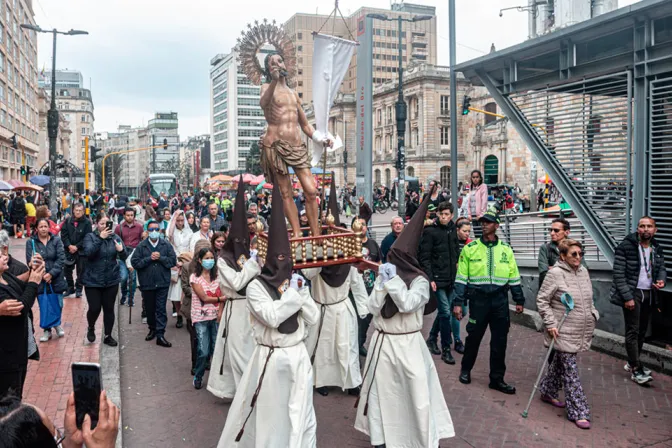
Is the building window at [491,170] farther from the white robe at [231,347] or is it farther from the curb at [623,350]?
the white robe at [231,347]

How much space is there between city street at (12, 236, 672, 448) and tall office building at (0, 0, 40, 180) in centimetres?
3793

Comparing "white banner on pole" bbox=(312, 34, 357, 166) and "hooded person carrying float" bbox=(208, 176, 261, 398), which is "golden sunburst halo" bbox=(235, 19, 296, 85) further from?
"hooded person carrying float" bbox=(208, 176, 261, 398)

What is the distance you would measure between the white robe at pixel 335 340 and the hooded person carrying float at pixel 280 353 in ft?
7.07

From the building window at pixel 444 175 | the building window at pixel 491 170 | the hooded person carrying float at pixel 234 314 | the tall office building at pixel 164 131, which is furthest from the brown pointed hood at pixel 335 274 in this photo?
the tall office building at pixel 164 131

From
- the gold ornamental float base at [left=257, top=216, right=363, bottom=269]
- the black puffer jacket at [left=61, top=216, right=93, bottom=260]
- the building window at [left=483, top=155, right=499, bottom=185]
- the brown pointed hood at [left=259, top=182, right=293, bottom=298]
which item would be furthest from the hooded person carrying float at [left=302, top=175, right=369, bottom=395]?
the building window at [left=483, top=155, right=499, bottom=185]

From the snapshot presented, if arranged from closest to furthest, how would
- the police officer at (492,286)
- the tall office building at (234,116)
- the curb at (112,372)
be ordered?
the curb at (112,372), the police officer at (492,286), the tall office building at (234,116)

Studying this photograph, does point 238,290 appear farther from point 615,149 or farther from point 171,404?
point 615,149

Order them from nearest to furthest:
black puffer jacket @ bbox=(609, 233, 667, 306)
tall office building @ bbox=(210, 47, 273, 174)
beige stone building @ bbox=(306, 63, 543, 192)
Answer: black puffer jacket @ bbox=(609, 233, 667, 306), beige stone building @ bbox=(306, 63, 543, 192), tall office building @ bbox=(210, 47, 273, 174)

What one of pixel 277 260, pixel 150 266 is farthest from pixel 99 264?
pixel 277 260

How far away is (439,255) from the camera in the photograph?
8391 millimetres

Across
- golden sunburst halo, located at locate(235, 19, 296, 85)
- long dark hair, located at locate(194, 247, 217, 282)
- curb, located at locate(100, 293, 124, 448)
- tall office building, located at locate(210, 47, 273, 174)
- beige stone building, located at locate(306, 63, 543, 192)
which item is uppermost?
tall office building, located at locate(210, 47, 273, 174)

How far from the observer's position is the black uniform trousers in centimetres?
710

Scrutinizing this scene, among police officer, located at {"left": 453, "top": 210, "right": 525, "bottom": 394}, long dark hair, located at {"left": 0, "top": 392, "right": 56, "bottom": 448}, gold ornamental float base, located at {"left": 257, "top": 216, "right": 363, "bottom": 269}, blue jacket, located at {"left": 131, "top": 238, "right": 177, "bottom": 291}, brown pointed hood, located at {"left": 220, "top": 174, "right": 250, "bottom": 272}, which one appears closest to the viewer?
long dark hair, located at {"left": 0, "top": 392, "right": 56, "bottom": 448}

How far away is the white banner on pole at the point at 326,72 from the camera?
718cm
